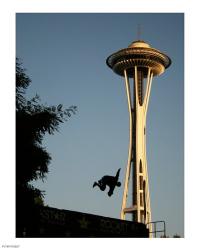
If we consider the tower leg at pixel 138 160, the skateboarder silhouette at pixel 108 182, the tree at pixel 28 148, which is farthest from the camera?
the tower leg at pixel 138 160

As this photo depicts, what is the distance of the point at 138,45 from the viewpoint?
74.3 meters

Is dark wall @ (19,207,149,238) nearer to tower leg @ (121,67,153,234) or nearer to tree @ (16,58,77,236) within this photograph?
tree @ (16,58,77,236)

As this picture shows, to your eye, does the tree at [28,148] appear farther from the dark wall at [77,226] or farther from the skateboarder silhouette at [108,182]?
the skateboarder silhouette at [108,182]

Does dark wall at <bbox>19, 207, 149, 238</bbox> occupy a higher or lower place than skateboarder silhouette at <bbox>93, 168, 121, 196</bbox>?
lower

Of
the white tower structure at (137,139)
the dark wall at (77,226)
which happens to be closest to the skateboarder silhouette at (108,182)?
the dark wall at (77,226)

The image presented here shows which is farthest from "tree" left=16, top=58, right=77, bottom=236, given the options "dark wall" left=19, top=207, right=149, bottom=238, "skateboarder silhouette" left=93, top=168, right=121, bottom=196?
"skateboarder silhouette" left=93, top=168, right=121, bottom=196

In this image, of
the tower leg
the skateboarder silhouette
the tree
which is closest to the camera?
the tree

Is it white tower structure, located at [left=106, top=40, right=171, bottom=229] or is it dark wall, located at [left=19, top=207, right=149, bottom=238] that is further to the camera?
white tower structure, located at [left=106, top=40, right=171, bottom=229]

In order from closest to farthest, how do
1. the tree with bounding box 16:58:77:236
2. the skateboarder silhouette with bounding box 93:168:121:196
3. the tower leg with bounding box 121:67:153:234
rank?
the tree with bounding box 16:58:77:236 < the skateboarder silhouette with bounding box 93:168:121:196 < the tower leg with bounding box 121:67:153:234

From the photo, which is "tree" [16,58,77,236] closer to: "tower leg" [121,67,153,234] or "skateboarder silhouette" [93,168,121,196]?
"skateboarder silhouette" [93,168,121,196]

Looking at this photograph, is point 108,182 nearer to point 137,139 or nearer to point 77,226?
point 77,226

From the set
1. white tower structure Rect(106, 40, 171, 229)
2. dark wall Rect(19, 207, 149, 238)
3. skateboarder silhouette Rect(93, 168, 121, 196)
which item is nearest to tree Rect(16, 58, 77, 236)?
dark wall Rect(19, 207, 149, 238)
